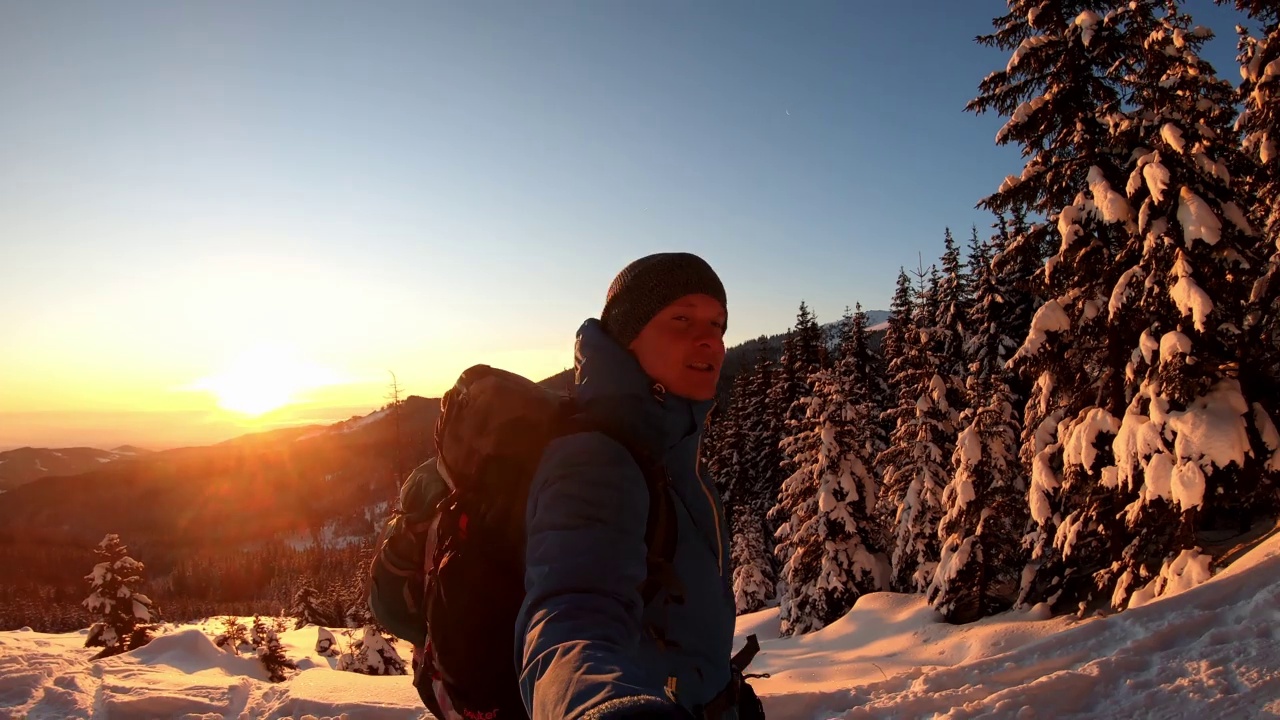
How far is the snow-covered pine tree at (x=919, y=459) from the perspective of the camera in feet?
69.8

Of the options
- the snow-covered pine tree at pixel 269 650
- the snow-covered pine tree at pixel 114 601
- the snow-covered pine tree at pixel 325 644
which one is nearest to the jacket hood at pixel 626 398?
the snow-covered pine tree at pixel 269 650

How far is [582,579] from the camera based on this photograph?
1400mm

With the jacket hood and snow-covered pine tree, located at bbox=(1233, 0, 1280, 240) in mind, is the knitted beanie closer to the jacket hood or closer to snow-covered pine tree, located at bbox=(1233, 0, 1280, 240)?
the jacket hood

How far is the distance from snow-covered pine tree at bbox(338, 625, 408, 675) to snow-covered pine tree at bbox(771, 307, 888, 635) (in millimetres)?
15687

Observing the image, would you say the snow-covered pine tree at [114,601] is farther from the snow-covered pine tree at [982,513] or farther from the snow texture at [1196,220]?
the snow texture at [1196,220]

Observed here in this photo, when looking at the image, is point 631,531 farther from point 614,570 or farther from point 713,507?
point 713,507

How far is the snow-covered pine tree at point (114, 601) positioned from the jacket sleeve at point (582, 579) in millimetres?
33566

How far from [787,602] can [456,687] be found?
26.4 metres

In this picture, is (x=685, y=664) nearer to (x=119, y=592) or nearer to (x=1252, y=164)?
(x=1252, y=164)

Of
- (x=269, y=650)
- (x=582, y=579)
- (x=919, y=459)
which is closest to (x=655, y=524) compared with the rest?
(x=582, y=579)

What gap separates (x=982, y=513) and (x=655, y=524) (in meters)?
19.0

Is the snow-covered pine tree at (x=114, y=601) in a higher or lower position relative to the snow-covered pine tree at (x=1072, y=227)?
lower

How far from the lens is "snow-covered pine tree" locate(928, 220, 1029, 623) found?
16.8 meters

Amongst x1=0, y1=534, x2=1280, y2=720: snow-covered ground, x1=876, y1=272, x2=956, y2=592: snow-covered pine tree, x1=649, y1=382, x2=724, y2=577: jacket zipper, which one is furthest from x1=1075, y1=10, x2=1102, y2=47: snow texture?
x1=649, y1=382, x2=724, y2=577: jacket zipper
